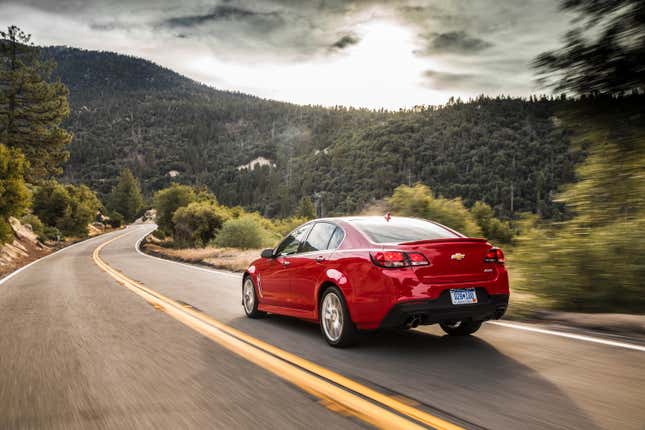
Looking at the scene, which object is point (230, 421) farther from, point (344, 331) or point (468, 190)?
A: point (468, 190)

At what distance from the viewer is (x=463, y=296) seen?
540 cm

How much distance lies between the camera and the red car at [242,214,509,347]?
5270 mm

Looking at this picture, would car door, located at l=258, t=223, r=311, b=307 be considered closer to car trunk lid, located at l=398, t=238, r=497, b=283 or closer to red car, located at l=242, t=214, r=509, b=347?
red car, located at l=242, t=214, r=509, b=347

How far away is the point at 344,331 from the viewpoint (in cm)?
570

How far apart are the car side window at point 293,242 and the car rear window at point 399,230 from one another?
1065 millimetres

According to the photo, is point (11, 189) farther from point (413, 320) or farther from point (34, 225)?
point (413, 320)

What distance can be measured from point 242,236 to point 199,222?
482 inches

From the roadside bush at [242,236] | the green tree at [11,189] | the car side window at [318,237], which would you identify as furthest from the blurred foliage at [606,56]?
the green tree at [11,189]

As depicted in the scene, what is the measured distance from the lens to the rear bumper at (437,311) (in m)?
5.20

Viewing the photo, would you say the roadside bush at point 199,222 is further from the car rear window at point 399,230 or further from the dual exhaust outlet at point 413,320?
the dual exhaust outlet at point 413,320

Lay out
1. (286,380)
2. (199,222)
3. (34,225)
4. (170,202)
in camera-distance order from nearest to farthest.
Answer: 1. (286,380)
2. (199,222)
3. (34,225)
4. (170,202)

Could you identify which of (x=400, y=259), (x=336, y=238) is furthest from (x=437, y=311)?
(x=336, y=238)

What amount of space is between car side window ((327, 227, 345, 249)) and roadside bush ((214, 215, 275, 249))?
89.3 ft

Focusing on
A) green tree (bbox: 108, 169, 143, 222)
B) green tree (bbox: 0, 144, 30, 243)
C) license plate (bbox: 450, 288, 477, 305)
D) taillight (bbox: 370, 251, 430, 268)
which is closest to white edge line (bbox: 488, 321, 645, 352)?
license plate (bbox: 450, 288, 477, 305)
